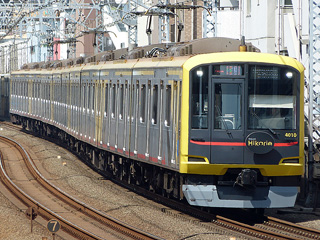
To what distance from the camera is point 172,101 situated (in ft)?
43.8

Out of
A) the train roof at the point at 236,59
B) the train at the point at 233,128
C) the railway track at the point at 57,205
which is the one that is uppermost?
→ the train roof at the point at 236,59

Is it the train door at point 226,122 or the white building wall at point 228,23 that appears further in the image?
the white building wall at point 228,23

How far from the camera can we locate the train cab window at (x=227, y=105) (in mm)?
12602

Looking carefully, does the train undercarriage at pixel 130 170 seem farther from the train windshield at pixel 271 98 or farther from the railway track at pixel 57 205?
the train windshield at pixel 271 98

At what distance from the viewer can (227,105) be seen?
12.7 metres

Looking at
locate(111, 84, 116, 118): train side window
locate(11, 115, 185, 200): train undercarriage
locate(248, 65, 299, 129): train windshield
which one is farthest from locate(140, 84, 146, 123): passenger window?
locate(248, 65, 299, 129): train windshield

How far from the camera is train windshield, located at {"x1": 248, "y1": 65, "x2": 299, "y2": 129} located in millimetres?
12633

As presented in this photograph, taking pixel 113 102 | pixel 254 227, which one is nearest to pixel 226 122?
pixel 254 227

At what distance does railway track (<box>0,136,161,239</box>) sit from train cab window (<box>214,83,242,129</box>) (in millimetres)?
2202

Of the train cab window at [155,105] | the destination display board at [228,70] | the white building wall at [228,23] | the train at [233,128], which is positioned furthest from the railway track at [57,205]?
the white building wall at [228,23]

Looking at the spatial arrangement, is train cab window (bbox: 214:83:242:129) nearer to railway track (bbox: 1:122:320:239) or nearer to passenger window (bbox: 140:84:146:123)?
railway track (bbox: 1:122:320:239)

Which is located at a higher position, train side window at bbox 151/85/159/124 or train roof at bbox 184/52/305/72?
train roof at bbox 184/52/305/72

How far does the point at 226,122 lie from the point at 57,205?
4954mm

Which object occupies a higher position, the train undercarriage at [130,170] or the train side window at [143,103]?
the train side window at [143,103]
